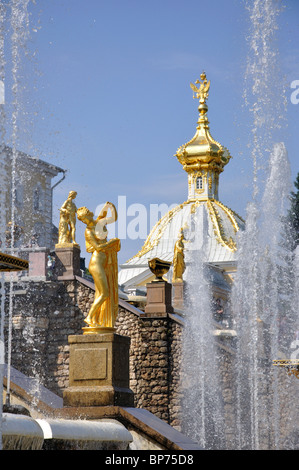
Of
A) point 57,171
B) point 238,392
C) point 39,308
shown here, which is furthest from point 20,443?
point 57,171

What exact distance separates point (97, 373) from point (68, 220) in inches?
488

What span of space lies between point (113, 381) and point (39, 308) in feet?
41.1

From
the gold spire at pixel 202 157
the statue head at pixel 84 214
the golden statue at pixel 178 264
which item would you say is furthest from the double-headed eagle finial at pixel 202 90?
the statue head at pixel 84 214

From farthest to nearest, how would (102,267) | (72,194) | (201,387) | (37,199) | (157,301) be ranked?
1. (37,199)
2. (201,387)
3. (157,301)
4. (72,194)
5. (102,267)

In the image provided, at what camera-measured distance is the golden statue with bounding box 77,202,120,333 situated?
13883 mm

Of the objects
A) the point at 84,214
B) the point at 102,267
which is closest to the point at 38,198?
the point at 84,214

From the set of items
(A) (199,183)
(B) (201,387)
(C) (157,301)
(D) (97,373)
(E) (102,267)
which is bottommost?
(B) (201,387)

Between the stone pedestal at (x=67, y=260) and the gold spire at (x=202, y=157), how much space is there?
3475 centimetres

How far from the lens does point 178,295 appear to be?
3053 cm

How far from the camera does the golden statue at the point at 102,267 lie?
13.9 meters

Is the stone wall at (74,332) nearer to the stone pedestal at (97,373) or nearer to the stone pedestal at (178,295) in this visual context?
the stone pedestal at (178,295)

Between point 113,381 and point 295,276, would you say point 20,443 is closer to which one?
point 113,381

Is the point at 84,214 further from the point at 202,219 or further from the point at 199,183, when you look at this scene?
the point at 199,183

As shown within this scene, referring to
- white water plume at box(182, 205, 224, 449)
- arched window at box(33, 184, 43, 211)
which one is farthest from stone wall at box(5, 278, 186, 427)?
arched window at box(33, 184, 43, 211)
